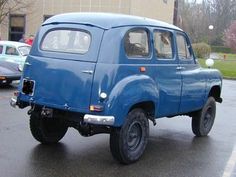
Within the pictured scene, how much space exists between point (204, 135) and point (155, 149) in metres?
1.64

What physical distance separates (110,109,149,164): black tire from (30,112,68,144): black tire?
3.44ft

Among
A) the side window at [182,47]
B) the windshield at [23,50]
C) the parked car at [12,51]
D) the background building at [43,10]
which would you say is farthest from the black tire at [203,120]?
the background building at [43,10]

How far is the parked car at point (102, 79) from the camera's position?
6.19m

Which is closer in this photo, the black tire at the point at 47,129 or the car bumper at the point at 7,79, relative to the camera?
the black tire at the point at 47,129

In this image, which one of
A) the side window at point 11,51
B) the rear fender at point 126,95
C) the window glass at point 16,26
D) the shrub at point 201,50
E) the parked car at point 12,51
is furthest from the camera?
the shrub at point 201,50

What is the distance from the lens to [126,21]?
673 centimetres

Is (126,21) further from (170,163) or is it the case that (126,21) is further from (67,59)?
(170,163)

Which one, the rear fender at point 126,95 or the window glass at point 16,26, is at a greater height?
the window glass at point 16,26

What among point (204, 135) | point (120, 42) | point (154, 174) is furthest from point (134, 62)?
point (204, 135)

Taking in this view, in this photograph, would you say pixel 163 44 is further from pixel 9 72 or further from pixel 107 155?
pixel 9 72

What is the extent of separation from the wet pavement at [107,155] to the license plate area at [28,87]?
0.89 m

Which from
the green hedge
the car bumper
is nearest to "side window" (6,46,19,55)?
the car bumper

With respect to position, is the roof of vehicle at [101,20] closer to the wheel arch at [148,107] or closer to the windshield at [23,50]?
the wheel arch at [148,107]

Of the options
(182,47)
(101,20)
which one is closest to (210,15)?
(182,47)
